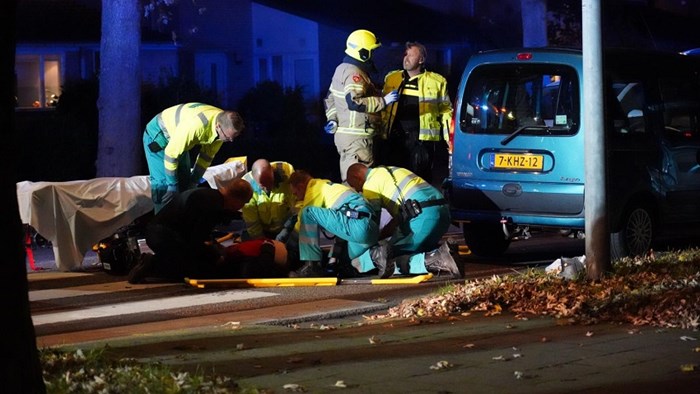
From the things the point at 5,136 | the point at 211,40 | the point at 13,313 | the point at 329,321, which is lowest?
the point at 329,321

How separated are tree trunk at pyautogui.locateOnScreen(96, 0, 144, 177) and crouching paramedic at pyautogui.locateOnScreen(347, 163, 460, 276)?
720 centimetres

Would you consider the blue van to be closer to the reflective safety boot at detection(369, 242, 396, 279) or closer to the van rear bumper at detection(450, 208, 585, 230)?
the van rear bumper at detection(450, 208, 585, 230)

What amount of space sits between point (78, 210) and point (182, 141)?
4.17ft

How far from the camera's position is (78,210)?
1324 cm

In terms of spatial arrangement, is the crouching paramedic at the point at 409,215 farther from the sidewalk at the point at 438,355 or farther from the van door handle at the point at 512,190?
the sidewalk at the point at 438,355

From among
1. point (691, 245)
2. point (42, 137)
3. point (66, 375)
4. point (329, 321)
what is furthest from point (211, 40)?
point (66, 375)

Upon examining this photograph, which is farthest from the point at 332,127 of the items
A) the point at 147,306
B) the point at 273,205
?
the point at 147,306

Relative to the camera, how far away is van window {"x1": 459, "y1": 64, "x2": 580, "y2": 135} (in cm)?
1316

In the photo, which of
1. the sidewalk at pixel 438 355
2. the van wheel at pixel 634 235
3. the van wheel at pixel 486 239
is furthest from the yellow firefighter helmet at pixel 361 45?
the sidewalk at pixel 438 355

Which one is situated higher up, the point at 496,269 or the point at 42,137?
the point at 42,137

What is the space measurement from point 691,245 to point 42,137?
10903mm

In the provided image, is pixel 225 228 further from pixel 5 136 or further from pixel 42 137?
pixel 5 136

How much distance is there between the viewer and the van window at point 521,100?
13.2 m

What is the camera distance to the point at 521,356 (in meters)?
8.31
